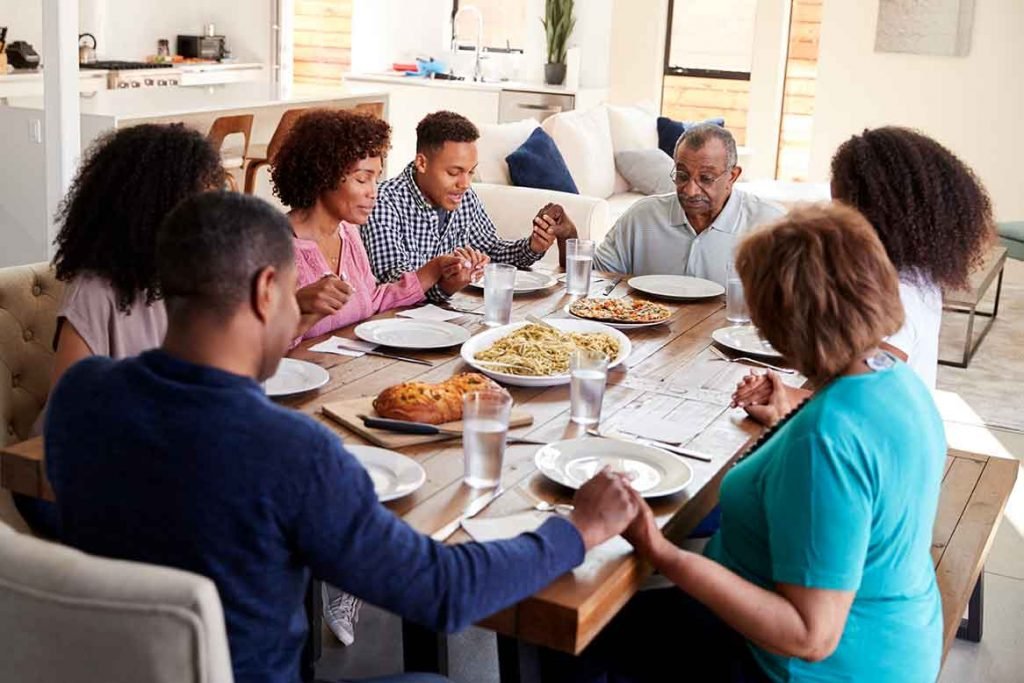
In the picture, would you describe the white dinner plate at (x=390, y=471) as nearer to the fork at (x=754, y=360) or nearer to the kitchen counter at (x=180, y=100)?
the fork at (x=754, y=360)

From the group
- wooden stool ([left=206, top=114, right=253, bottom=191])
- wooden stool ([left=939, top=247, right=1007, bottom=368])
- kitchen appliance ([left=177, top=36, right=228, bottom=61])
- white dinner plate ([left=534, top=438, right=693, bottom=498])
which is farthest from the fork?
kitchen appliance ([left=177, top=36, right=228, bottom=61])

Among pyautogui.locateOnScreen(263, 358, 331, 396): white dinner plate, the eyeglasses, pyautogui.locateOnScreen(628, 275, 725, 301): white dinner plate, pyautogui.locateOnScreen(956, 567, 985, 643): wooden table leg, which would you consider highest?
the eyeglasses

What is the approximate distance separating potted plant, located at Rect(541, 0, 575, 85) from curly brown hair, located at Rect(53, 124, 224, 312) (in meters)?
6.42

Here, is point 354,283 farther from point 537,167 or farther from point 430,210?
point 537,167

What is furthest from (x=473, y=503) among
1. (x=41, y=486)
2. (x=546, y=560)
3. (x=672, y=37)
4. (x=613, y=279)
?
(x=672, y=37)

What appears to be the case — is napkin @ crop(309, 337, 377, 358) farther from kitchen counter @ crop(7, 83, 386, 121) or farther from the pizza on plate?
kitchen counter @ crop(7, 83, 386, 121)

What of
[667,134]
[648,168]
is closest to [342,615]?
[648,168]

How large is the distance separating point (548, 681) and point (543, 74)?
7147mm

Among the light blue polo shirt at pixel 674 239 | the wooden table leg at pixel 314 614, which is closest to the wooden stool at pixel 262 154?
the light blue polo shirt at pixel 674 239

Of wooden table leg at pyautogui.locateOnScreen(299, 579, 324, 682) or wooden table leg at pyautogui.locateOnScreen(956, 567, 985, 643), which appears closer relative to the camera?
wooden table leg at pyautogui.locateOnScreen(299, 579, 324, 682)

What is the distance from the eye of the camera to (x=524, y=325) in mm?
2637

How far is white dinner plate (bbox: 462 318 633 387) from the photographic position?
7.59ft

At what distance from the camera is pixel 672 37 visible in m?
8.52

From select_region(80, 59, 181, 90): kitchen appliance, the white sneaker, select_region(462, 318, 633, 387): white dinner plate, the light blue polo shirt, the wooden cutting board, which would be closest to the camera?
the wooden cutting board
